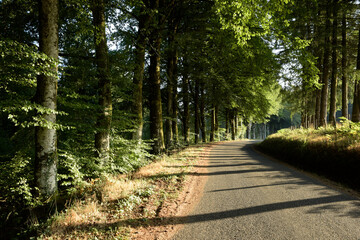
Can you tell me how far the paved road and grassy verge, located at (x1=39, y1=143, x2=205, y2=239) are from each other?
922 millimetres

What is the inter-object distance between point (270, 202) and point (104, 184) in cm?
419

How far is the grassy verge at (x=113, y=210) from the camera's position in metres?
3.24

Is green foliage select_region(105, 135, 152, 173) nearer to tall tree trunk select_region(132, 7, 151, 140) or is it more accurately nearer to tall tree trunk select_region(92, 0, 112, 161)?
tall tree trunk select_region(92, 0, 112, 161)

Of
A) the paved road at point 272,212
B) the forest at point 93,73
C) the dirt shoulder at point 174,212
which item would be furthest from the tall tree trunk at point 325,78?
the dirt shoulder at point 174,212

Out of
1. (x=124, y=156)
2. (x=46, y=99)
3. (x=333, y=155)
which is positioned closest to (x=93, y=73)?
(x=46, y=99)

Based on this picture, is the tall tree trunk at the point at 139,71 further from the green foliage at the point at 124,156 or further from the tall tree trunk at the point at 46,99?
the tall tree trunk at the point at 46,99

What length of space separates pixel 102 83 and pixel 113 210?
4.71 meters

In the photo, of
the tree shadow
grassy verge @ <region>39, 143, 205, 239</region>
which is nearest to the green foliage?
grassy verge @ <region>39, 143, 205, 239</region>

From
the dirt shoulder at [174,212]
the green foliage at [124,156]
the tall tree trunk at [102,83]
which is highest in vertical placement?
the tall tree trunk at [102,83]

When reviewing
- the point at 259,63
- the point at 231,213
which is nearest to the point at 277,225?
the point at 231,213

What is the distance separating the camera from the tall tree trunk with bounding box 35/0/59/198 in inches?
181

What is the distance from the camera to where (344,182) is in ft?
19.5

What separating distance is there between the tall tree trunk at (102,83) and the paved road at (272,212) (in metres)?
3.96

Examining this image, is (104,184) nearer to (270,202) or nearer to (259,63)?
(270,202)
